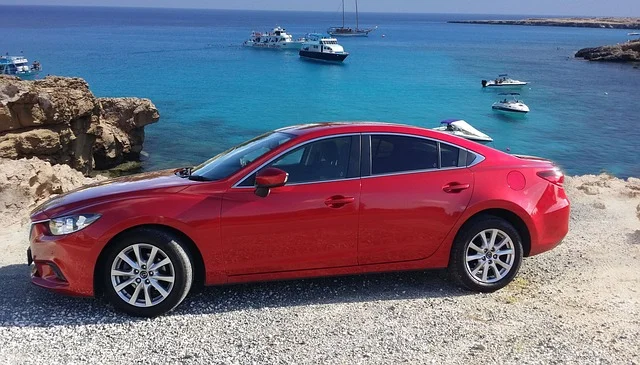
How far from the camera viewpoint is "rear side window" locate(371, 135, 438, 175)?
16.9ft

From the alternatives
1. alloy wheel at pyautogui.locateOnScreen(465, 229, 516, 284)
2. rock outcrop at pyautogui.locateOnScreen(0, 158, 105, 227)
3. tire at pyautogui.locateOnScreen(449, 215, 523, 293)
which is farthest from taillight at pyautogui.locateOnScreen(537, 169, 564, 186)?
rock outcrop at pyautogui.locateOnScreen(0, 158, 105, 227)

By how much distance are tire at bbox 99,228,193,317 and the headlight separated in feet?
0.86

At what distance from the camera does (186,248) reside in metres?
4.75

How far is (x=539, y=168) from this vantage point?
17.9 ft

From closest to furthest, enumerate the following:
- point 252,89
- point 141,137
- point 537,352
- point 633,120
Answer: point 537,352 < point 141,137 < point 633,120 < point 252,89

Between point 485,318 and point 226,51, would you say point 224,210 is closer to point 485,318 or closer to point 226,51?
point 485,318

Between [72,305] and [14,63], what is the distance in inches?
2349

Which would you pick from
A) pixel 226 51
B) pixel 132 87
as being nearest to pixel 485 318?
pixel 132 87

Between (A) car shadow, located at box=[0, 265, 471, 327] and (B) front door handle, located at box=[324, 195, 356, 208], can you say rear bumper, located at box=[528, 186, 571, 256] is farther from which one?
(B) front door handle, located at box=[324, 195, 356, 208]

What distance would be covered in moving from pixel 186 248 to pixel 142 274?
39 centimetres

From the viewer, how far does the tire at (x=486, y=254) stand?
521 centimetres

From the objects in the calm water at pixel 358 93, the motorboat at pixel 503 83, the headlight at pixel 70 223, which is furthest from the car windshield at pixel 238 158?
the motorboat at pixel 503 83

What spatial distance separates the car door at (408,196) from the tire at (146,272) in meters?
1.53

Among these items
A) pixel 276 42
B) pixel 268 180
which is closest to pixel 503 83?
pixel 276 42
